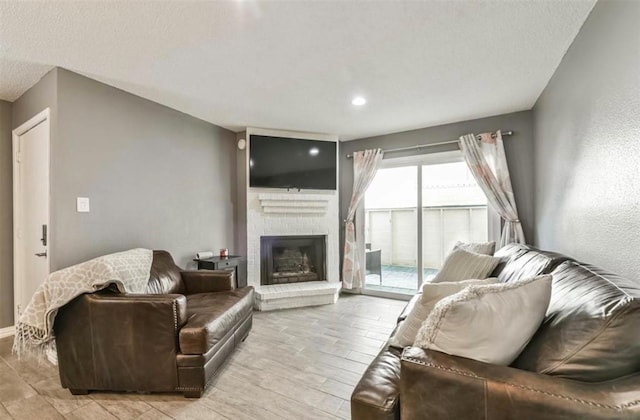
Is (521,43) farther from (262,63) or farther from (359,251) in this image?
(359,251)

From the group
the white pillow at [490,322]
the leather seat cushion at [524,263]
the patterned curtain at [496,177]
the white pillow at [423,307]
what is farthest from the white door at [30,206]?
the patterned curtain at [496,177]

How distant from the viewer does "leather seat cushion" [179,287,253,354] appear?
5.99ft

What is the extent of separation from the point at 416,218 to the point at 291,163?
1952 millimetres

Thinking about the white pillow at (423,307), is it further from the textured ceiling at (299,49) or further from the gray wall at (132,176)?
the gray wall at (132,176)

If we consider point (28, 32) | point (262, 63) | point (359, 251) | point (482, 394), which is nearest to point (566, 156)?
point (482, 394)

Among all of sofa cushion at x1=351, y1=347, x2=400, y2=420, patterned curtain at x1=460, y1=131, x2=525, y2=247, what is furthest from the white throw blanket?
patterned curtain at x1=460, y1=131, x2=525, y2=247

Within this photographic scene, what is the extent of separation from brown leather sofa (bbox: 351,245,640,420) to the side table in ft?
8.42

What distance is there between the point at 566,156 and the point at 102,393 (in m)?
3.71

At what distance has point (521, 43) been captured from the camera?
1978 mm

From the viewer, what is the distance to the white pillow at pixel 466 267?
215 centimetres

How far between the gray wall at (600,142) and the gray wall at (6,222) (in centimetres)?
485

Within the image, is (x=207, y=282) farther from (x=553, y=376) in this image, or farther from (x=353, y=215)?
(x=553, y=376)

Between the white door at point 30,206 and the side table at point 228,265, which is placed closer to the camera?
the white door at point 30,206

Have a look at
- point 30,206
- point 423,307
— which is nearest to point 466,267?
point 423,307
